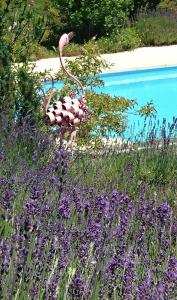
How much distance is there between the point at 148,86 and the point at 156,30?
3.92 m

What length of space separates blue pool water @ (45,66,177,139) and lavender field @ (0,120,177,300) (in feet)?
28.6

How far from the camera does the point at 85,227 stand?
3.85 meters

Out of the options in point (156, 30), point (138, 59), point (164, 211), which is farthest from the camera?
point (156, 30)

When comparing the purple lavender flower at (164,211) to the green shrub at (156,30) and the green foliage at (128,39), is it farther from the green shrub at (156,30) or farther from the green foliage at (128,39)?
the green shrub at (156,30)

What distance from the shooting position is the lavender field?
9.37ft

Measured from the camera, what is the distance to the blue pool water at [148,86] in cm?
1566

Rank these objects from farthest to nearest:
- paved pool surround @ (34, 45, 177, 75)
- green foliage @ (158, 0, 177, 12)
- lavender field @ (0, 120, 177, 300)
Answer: green foliage @ (158, 0, 177, 12), paved pool surround @ (34, 45, 177, 75), lavender field @ (0, 120, 177, 300)

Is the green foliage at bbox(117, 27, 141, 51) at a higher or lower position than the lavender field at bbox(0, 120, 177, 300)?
higher

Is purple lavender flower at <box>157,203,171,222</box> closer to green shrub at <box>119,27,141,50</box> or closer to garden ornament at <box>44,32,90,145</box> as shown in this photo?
garden ornament at <box>44,32,90,145</box>

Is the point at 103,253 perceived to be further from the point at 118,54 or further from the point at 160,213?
the point at 118,54

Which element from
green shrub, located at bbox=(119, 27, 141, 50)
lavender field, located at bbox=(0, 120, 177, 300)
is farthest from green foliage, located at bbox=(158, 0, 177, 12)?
lavender field, located at bbox=(0, 120, 177, 300)

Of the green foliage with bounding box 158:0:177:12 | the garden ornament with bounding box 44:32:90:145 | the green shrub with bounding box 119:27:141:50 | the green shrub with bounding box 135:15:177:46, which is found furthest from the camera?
A: the green foliage with bounding box 158:0:177:12

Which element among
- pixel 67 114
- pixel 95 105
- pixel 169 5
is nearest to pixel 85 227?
pixel 67 114

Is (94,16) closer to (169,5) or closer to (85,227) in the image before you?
(169,5)
